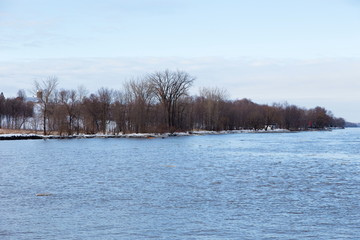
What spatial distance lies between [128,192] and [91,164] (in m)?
13.0

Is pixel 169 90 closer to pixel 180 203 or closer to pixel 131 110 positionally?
pixel 131 110

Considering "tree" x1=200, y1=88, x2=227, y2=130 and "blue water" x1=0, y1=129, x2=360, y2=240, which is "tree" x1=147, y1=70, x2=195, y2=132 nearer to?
"tree" x1=200, y1=88, x2=227, y2=130

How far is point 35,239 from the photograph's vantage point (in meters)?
11.8

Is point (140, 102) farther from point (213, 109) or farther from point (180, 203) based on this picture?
point (180, 203)

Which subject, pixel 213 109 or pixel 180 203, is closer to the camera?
pixel 180 203

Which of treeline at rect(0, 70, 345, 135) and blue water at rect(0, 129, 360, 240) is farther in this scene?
treeline at rect(0, 70, 345, 135)

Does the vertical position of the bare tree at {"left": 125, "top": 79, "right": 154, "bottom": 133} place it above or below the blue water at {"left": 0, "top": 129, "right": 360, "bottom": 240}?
above

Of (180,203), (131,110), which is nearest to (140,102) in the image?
(131,110)

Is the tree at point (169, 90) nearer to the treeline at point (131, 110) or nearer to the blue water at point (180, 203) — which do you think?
the treeline at point (131, 110)

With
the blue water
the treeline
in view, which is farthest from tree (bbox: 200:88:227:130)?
the blue water

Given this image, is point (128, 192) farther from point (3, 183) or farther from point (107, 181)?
point (3, 183)

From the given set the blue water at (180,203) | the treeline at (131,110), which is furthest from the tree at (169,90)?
the blue water at (180,203)

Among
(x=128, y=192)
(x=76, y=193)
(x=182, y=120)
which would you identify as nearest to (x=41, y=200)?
(x=76, y=193)

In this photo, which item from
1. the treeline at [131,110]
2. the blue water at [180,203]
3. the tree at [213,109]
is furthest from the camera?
the tree at [213,109]
